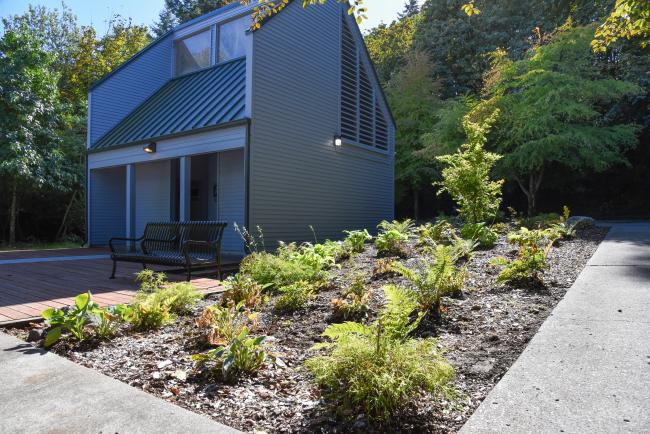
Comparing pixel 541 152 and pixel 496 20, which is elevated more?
pixel 496 20

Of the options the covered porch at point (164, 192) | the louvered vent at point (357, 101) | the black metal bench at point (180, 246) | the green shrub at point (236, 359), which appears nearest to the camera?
the green shrub at point (236, 359)

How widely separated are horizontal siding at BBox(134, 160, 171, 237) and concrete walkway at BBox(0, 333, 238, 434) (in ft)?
30.1

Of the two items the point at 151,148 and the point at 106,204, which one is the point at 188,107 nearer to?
the point at 151,148

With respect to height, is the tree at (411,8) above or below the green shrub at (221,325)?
above

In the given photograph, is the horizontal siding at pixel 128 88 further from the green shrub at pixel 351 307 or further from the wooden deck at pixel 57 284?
the green shrub at pixel 351 307

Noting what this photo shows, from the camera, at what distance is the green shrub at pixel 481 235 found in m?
5.75

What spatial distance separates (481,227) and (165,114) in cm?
792

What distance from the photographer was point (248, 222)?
8.32 metres

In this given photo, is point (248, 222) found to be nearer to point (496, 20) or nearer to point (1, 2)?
point (1, 2)

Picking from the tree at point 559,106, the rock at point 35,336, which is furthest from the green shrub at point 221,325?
the tree at point 559,106

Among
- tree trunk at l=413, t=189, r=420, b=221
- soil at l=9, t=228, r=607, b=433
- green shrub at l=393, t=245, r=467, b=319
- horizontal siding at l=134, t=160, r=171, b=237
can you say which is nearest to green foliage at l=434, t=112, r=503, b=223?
soil at l=9, t=228, r=607, b=433

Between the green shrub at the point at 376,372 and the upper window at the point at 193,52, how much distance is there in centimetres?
1095

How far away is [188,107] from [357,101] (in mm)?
4410

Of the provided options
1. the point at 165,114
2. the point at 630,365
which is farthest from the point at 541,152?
the point at 630,365
